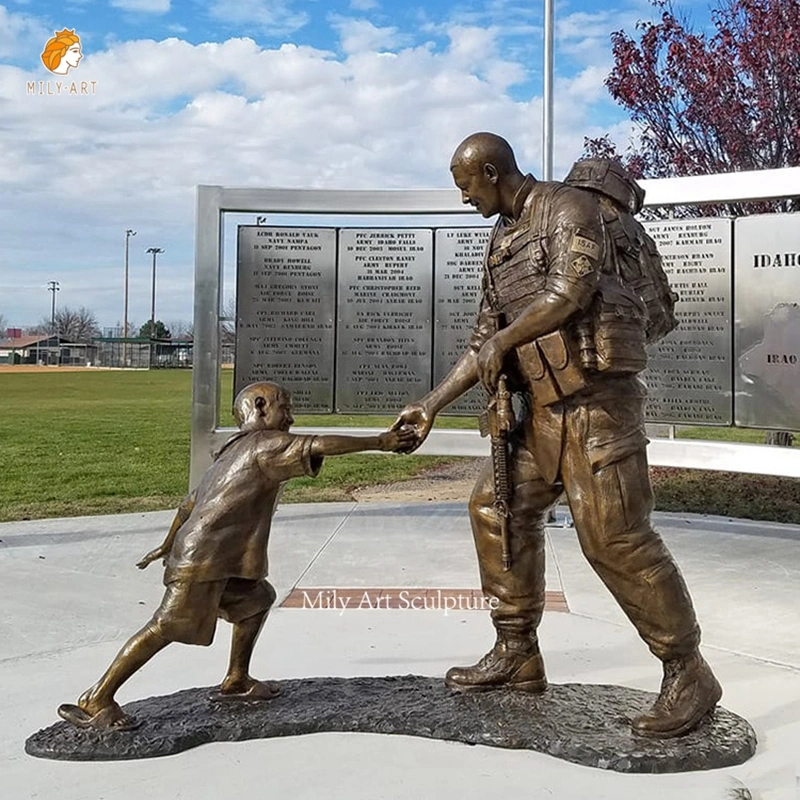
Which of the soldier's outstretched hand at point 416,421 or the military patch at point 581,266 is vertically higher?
the military patch at point 581,266

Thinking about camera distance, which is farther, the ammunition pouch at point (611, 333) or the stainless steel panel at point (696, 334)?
the stainless steel panel at point (696, 334)

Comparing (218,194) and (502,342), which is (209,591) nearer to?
(502,342)

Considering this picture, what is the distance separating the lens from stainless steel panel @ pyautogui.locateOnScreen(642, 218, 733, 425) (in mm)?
6898

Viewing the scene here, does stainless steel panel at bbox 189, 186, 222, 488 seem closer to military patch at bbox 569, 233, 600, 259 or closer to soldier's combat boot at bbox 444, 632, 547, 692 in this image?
soldier's combat boot at bbox 444, 632, 547, 692

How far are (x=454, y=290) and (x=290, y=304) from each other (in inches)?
53.4

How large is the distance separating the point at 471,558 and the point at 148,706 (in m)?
3.58

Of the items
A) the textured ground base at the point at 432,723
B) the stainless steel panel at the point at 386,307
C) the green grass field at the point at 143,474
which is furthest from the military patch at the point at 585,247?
the green grass field at the point at 143,474

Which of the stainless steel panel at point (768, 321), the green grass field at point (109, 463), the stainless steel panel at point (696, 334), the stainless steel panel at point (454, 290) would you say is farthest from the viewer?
the green grass field at point (109, 463)

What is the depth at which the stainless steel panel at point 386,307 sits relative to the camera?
765 centimetres

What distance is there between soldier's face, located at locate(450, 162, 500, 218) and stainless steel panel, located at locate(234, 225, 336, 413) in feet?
13.7

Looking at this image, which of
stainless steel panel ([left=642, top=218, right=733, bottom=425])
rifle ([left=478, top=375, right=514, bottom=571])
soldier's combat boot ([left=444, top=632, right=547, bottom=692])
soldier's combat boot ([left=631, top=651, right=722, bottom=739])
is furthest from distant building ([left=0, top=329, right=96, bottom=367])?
soldier's combat boot ([left=631, top=651, right=722, bottom=739])

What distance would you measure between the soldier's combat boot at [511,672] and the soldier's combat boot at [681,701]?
0.51 metres

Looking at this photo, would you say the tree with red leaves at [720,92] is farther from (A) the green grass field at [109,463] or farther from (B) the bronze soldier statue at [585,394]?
(B) the bronze soldier statue at [585,394]

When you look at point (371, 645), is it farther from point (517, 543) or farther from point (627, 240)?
point (627, 240)
